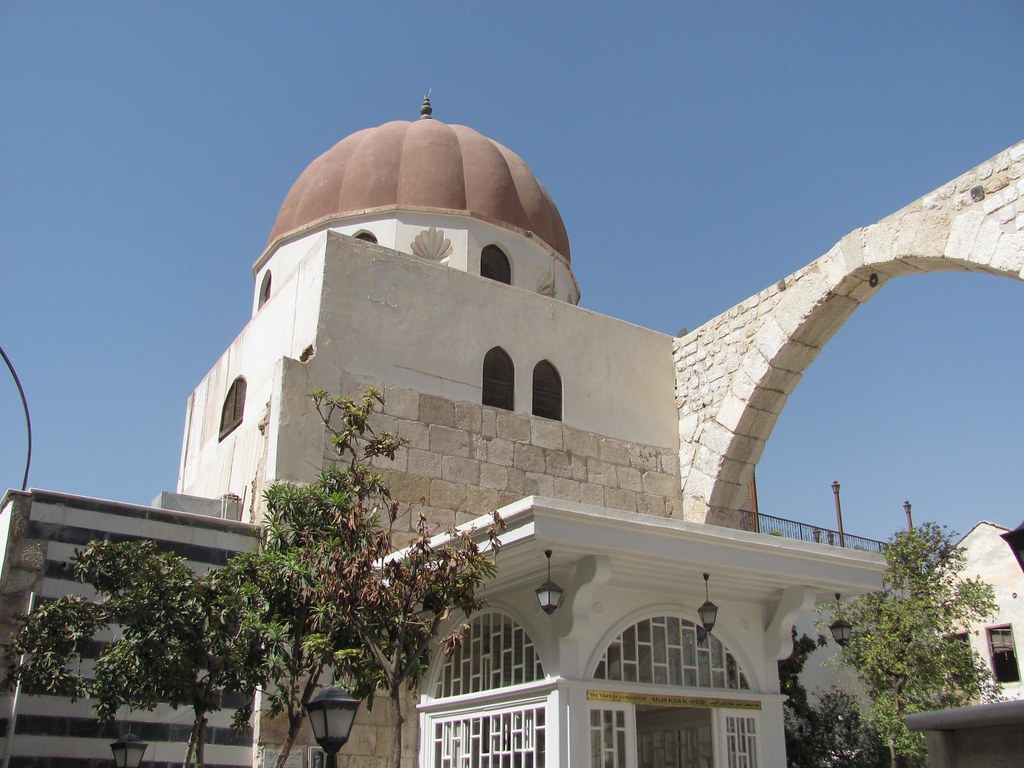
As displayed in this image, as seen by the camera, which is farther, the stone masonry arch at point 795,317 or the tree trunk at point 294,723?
the stone masonry arch at point 795,317

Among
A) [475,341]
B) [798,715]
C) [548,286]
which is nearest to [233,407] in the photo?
[475,341]

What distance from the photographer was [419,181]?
11016 mm

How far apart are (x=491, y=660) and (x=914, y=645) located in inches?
244

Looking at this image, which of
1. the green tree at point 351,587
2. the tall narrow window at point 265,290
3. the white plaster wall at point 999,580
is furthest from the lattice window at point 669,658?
the white plaster wall at point 999,580

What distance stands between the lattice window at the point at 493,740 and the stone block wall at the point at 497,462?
1.87 meters

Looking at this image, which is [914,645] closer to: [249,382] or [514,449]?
[514,449]

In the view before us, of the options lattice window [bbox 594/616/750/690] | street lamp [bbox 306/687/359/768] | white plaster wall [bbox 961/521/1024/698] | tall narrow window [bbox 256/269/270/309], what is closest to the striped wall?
street lamp [bbox 306/687/359/768]

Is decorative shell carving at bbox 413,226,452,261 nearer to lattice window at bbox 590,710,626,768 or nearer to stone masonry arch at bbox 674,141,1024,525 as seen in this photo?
stone masonry arch at bbox 674,141,1024,525

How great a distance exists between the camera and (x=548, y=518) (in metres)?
5.56

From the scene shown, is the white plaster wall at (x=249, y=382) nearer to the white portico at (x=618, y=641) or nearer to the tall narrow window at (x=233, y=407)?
the tall narrow window at (x=233, y=407)

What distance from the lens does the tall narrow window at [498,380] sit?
30.2ft

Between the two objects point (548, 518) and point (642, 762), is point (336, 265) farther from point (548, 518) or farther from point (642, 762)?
point (642, 762)

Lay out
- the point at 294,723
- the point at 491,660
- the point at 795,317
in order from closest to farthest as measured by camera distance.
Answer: the point at 294,723, the point at 491,660, the point at 795,317

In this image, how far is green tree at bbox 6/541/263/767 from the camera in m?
5.79
